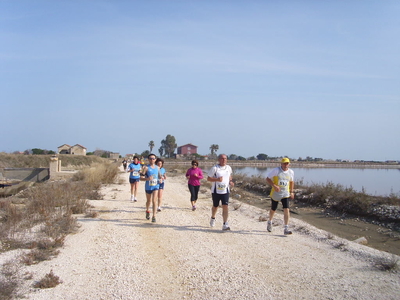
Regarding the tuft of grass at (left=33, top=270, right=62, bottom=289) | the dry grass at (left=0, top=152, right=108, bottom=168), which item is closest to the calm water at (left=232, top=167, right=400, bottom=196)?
the tuft of grass at (left=33, top=270, right=62, bottom=289)

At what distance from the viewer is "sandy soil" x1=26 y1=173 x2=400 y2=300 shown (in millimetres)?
4938

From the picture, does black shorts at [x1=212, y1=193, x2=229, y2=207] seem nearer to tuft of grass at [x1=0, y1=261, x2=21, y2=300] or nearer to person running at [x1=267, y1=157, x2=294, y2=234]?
person running at [x1=267, y1=157, x2=294, y2=234]

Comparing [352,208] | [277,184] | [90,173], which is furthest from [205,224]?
[90,173]

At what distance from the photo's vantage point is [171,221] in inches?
391

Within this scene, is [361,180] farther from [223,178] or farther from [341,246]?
[341,246]

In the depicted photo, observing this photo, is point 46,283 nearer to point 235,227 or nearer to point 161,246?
point 161,246

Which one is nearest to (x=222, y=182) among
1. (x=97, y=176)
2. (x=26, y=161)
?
(x=97, y=176)

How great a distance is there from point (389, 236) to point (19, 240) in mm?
9545

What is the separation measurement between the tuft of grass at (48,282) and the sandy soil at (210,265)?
0.08 meters

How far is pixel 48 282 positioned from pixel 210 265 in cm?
255

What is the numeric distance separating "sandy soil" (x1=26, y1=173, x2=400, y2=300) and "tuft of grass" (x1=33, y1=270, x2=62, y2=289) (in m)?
0.08

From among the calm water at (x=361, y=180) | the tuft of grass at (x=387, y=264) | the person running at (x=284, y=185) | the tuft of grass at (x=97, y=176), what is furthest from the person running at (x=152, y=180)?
the tuft of grass at (x=97, y=176)

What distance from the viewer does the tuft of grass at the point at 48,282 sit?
16.5 ft

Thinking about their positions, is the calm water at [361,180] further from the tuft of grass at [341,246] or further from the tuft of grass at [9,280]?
the tuft of grass at [9,280]
